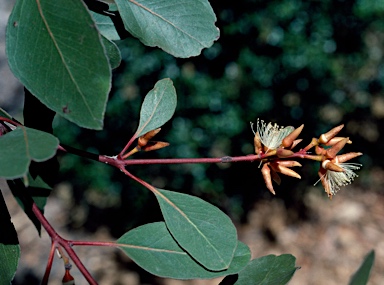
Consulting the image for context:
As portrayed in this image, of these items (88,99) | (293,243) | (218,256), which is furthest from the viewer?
(293,243)

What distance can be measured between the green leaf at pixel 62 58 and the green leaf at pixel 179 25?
0.61 ft

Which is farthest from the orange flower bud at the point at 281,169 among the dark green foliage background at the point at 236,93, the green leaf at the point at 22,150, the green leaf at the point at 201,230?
the dark green foliage background at the point at 236,93

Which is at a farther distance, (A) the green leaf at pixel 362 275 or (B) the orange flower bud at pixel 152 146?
(B) the orange flower bud at pixel 152 146

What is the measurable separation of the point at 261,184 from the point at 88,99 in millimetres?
2642

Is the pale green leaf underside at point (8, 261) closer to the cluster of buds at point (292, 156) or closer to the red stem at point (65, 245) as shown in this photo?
the red stem at point (65, 245)

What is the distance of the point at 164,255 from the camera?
81 cm

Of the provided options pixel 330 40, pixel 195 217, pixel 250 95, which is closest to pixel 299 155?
pixel 195 217

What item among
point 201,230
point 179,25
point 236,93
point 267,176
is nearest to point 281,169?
point 267,176

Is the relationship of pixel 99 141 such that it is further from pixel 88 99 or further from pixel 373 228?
pixel 88 99

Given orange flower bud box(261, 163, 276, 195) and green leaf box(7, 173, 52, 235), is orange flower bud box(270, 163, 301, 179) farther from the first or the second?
green leaf box(7, 173, 52, 235)

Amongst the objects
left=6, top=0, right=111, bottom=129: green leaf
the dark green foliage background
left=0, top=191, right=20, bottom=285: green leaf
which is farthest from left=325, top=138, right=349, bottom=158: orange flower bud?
the dark green foliage background

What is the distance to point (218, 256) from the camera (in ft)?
2.48

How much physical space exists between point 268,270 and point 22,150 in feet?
1.40

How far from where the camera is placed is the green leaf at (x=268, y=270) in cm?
81
